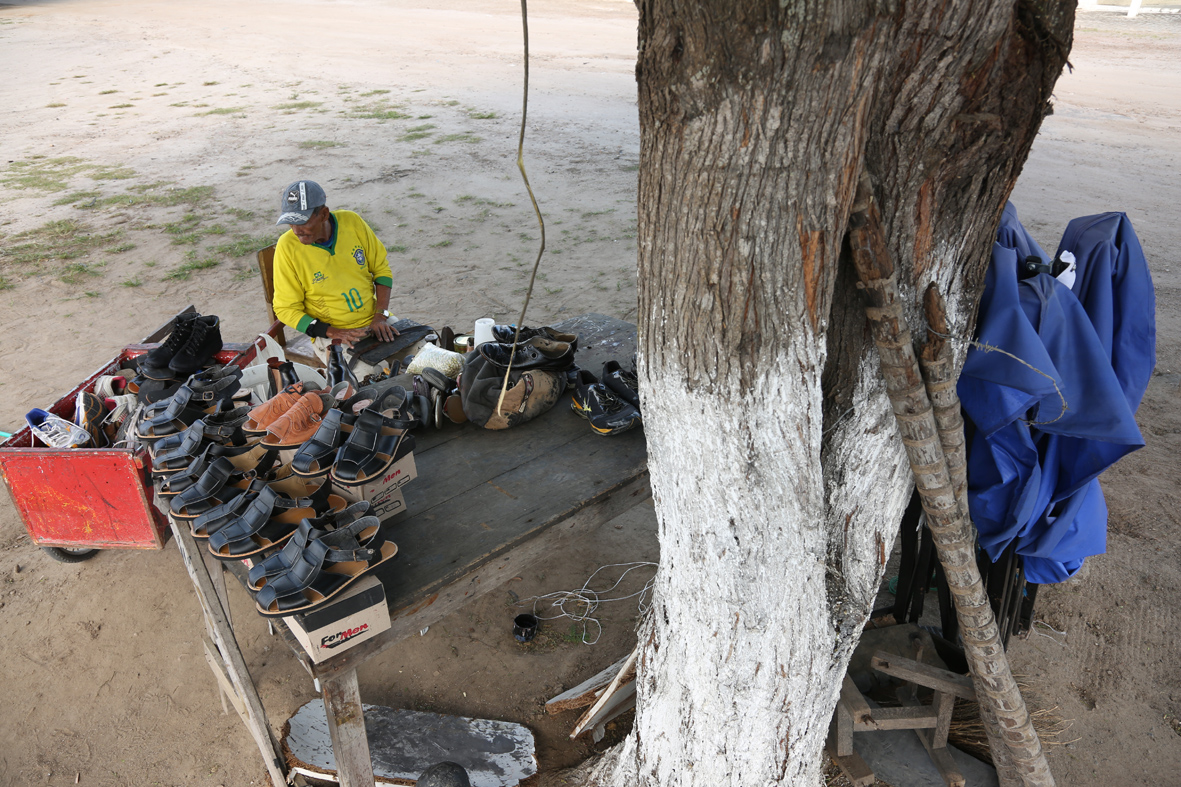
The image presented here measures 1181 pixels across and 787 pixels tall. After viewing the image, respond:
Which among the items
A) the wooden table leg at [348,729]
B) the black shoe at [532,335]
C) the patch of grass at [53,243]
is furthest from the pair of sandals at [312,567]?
the patch of grass at [53,243]

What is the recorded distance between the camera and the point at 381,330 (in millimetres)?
4223

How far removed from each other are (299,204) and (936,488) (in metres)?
3.29

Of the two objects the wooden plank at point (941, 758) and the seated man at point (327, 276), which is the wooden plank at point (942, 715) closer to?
the wooden plank at point (941, 758)

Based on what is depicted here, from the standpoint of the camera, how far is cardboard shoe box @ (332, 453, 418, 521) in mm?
2281

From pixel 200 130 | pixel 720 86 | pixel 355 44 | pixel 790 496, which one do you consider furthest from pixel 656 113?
pixel 355 44

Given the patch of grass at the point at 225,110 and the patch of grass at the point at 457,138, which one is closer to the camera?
the patch of grass at the point at 457,138

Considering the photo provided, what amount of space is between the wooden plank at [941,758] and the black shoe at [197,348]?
3.29 metres

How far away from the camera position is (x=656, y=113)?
1.53 meters

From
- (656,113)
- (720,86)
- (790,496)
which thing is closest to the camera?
(720,86)

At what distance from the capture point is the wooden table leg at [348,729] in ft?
6.86

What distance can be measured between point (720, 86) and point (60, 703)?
3.53 m

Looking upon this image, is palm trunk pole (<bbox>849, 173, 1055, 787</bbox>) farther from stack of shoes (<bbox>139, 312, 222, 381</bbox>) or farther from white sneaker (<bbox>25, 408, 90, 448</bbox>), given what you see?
white sneaker (<bbox>25, 408, 90, 448</bbox>)

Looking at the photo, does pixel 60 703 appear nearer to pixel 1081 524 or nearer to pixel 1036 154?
pixel 1081 524

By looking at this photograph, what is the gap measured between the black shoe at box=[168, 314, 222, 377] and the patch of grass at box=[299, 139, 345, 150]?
7.91 metres
